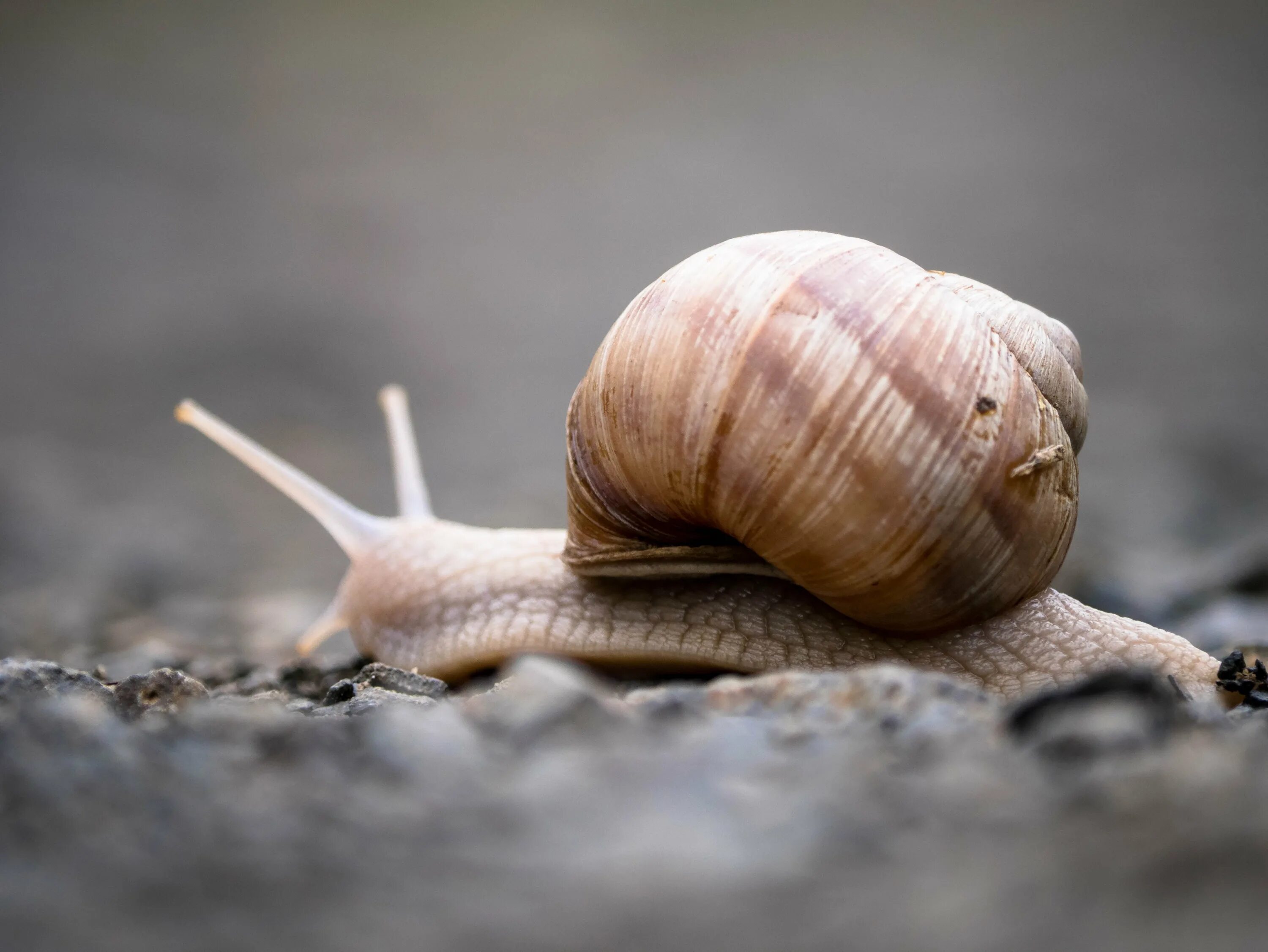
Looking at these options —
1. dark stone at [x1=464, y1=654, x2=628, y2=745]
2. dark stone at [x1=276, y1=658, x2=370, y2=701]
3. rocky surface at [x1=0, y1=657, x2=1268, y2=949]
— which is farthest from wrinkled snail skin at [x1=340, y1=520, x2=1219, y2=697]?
dark stone at [x1=464, y1=654, x2=628, y2=745]

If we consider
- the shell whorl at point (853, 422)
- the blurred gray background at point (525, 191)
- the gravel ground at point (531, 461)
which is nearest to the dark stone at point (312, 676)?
the gravel ground at point (531, 461)

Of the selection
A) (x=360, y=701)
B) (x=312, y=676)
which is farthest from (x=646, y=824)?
(x=312, y=676)

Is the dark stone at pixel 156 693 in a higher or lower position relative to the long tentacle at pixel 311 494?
lower

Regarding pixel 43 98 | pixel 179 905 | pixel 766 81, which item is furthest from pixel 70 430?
pixel 179 905

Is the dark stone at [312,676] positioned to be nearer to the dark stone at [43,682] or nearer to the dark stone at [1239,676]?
the dark stone at [43,682]

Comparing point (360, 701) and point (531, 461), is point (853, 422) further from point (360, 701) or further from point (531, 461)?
point (531, 461)

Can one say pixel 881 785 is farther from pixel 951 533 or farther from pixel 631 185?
pixel 631 185
